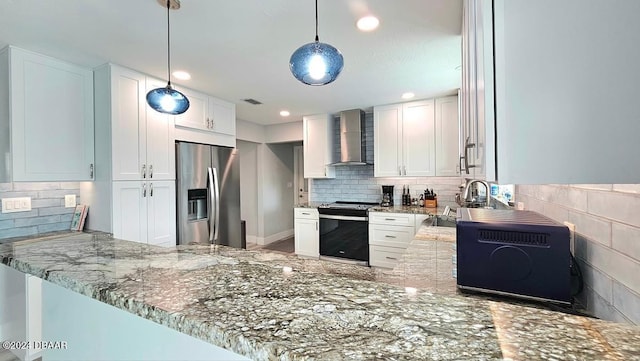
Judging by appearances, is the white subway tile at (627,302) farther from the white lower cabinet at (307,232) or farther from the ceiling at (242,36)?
the white lower cabinet at (307,232)

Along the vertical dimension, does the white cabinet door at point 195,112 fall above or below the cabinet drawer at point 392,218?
above

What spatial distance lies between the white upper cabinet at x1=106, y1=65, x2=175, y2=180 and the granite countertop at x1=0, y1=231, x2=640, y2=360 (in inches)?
75.1

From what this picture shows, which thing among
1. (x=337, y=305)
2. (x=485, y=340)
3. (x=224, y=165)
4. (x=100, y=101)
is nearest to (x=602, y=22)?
(x=485, y=340)

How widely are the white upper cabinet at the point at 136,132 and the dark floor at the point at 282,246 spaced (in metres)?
2.69

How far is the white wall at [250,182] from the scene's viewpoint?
18.1 feet

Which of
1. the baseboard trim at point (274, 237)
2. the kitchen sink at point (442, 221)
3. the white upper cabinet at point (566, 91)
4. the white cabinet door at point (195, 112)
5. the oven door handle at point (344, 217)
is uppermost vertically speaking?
the white cabinet door at point (195, 112)

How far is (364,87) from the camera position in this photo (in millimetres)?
3162

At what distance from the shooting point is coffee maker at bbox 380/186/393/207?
410cm

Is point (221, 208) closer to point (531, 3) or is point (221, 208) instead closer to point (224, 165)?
point (224, 165)

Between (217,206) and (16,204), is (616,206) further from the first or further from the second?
(16,204)

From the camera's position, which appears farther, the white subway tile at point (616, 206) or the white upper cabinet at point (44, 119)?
the white upper cabinet at point (44, 119)

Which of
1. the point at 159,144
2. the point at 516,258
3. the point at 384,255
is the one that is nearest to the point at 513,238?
the point at 516,258

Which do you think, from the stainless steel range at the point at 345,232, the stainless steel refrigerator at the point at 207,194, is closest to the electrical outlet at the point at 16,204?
the stainless steel refrigerator at the point at 207,194

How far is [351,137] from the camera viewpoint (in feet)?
13.8
